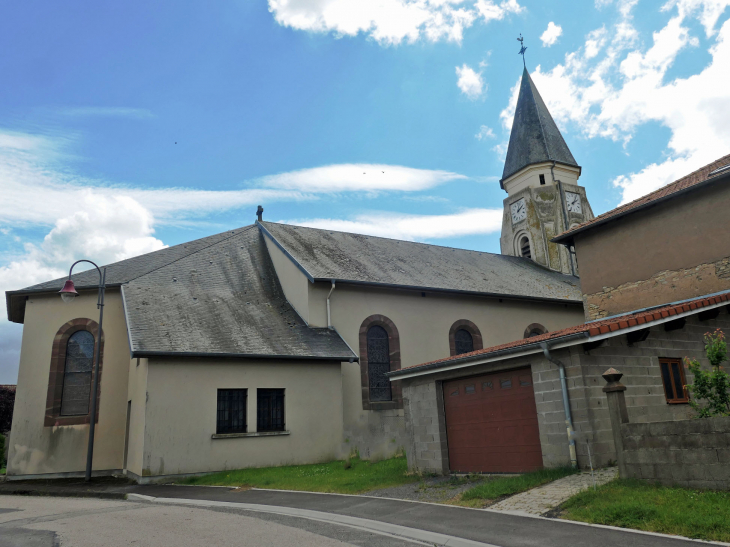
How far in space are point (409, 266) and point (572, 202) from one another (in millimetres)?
14704

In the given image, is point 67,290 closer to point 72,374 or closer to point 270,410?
point 72,374

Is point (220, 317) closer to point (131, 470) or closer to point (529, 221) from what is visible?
point (131, 470)

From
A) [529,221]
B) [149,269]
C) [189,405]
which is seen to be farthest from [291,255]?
[529,221]

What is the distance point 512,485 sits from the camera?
9.55 meters

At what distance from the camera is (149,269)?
2078 cm

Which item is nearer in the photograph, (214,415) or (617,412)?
(617,412)

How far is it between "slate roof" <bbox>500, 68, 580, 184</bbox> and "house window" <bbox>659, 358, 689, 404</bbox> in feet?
78.8

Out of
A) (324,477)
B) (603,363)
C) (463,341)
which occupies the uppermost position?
(463,341)

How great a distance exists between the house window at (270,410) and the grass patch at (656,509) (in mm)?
10478

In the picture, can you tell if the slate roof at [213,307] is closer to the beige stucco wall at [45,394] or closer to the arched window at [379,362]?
the beige stucco wall at [45,394]

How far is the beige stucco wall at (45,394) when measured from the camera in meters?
17.1

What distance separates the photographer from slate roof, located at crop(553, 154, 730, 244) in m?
14.6

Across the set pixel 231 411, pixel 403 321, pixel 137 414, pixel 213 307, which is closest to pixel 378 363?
pixel 403 321

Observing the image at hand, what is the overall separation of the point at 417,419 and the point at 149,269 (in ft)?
40.7
